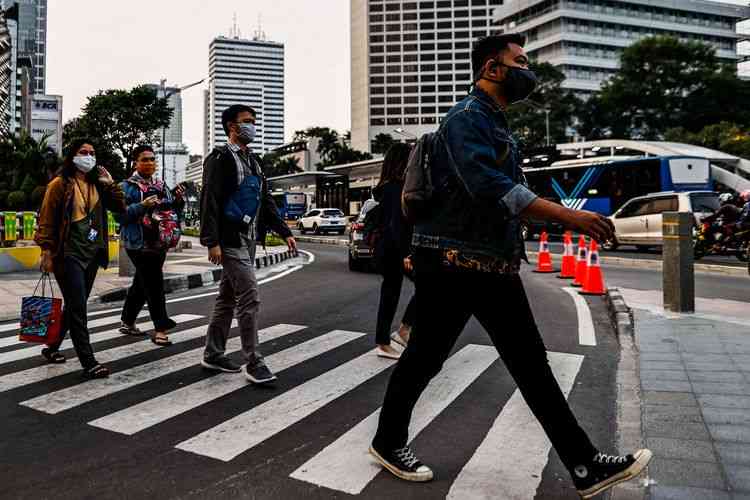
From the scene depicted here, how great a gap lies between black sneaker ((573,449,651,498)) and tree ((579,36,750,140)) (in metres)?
62.6

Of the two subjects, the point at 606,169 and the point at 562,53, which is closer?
the point at 606,169

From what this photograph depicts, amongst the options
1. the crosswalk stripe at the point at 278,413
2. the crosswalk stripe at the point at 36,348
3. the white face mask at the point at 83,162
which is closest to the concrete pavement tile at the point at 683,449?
the crosswalk stripe at the point at 278,413

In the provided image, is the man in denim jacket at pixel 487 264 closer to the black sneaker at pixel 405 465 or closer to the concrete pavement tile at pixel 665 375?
the black sneaker at pixel 405 465

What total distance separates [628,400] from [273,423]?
7.03 feet

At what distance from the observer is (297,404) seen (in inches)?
162

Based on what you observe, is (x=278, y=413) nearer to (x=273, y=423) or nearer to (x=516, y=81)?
(x=273, y=423)

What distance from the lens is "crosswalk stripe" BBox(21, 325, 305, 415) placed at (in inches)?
162

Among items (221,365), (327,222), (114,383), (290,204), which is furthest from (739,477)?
(290,204)

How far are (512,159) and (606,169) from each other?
986 inches

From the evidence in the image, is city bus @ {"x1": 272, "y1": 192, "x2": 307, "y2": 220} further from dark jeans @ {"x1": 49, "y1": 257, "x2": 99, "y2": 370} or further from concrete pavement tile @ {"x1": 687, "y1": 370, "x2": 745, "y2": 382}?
concrete pavement tile @ {"x1": 687, "y1": 370, "x2": 745, "y2": 382}

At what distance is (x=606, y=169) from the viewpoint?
26188 millimetres

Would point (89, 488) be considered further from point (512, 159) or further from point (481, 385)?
point (481, 385)

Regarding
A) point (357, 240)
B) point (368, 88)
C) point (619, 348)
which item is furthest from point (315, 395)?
point (368, 88)

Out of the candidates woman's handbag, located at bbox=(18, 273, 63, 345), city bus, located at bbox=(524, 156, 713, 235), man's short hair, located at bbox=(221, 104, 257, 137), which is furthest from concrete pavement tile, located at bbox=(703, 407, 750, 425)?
city bus, located at bbox=(524, 156, 713, 235)
